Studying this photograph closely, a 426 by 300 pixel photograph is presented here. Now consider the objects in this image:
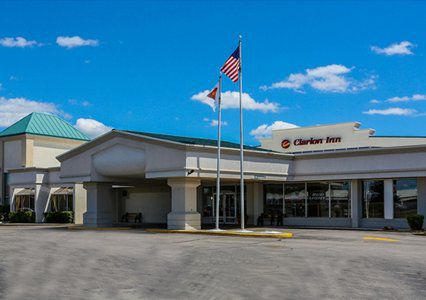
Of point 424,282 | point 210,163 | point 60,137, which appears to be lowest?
point 424,282

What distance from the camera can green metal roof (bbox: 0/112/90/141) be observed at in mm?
52469

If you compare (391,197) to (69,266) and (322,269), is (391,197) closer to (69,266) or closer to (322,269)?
(322,269)

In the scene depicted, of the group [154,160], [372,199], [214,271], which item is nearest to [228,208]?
[154,160]

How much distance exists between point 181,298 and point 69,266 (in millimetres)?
5654

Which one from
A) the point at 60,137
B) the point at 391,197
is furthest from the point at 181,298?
the point at 60,137

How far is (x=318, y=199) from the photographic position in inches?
1378

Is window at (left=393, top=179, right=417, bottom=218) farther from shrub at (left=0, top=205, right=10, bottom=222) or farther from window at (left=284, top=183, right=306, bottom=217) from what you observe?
shrub at (left=0, top=205, right=10, bottom=222)

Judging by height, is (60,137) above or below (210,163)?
above

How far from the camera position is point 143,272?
553 inches

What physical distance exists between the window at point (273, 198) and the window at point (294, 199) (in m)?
0.40

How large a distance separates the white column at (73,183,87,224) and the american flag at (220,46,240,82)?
20.3m

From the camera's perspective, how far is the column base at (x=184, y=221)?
99.3 ft

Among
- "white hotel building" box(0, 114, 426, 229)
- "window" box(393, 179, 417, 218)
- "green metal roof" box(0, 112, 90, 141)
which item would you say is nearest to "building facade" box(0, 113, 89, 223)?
"green metal roof" box(0, 112, 90, 141)

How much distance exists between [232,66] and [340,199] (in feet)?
35.9
